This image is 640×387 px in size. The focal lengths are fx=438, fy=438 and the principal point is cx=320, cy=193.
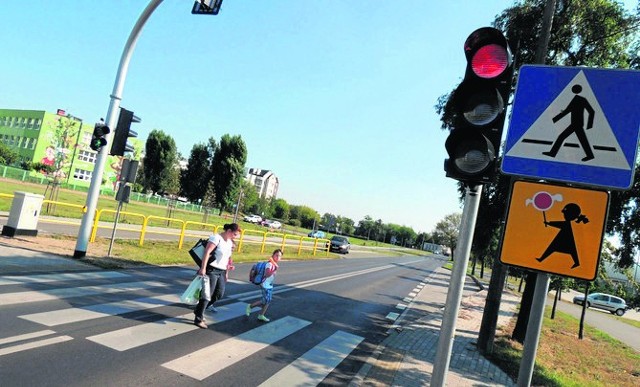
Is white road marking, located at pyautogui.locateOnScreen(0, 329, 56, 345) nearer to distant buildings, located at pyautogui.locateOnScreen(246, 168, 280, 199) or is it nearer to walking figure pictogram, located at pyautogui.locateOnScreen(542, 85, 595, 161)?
walking figure pictogram, located at pyautogui.locateOnScreen(542, 85, 595, 161)

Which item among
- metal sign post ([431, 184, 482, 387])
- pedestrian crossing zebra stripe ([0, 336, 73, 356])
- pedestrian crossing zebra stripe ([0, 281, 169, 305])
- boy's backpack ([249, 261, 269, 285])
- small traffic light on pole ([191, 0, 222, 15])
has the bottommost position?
pedestrian crossing zebra stripe ([0, 281, 169, 305])

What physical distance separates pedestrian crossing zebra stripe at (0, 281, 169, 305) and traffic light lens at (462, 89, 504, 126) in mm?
7075

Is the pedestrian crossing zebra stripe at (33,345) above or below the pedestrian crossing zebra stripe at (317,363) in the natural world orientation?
below

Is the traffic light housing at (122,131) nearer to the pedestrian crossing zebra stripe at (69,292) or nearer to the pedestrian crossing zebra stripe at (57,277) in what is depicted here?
the pedestrian crossing zebra stripe at (57,277)

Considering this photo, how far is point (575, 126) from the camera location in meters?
2.88

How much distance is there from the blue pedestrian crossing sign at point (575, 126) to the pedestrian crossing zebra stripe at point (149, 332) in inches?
204

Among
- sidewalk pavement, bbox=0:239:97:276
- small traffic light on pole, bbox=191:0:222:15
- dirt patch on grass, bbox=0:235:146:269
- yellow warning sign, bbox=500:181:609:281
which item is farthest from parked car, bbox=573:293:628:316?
yellow warning sign, bbox=500:181:609:281

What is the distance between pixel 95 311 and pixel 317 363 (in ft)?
11.9

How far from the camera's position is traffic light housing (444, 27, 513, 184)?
10.8 feet

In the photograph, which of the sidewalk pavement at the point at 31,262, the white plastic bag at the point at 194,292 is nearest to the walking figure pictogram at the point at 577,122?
the white plastic bag at the point at 194,292

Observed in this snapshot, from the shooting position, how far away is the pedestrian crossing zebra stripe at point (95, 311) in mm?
6160

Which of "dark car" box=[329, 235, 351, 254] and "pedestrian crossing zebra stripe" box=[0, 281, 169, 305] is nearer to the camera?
"pedestrian crossing zebra stripe" box=[0, 281, 169, 305]

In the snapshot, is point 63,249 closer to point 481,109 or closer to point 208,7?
point 208,7

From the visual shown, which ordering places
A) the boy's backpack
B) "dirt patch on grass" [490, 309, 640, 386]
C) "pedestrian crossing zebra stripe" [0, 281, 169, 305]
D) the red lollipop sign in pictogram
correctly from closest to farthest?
the red lollipop sign in pictogram < "pedestrian crossing zebra stripe" [0, 281, 169, 305] < the boy's backpack < "dirt patch on grass" [490, 309, 640, 386]
